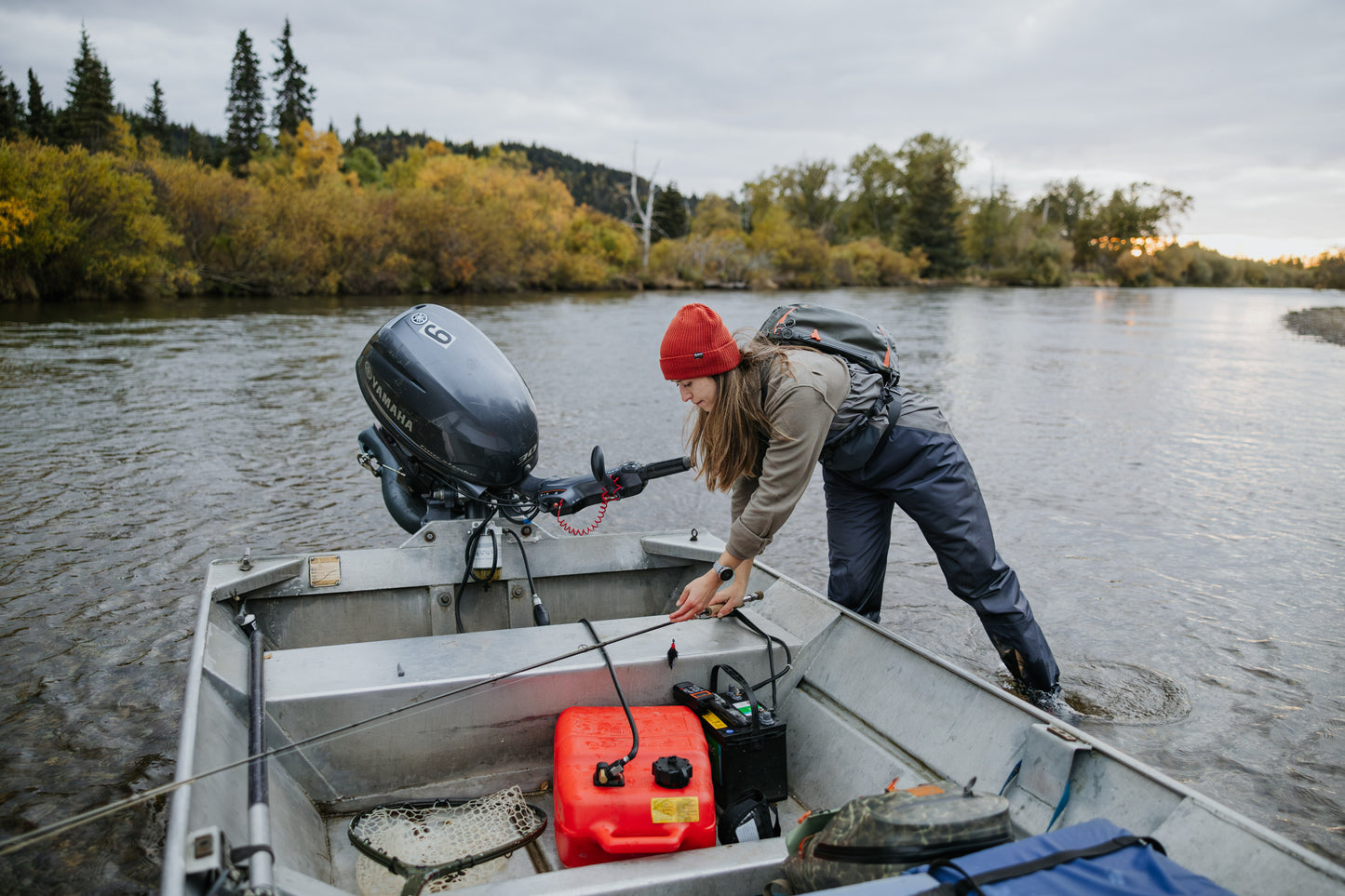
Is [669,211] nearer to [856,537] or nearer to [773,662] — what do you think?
[856,537]

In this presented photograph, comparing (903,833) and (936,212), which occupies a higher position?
(936,212)

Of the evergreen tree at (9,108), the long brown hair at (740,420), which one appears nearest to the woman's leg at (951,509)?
the long brown hair at (740,420)

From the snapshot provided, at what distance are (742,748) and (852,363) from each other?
1230mm

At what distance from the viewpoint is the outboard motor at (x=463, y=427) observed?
3258mm

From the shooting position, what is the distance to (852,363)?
280 cm

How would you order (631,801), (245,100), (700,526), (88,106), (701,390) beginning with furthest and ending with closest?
(245,100) < (88,106) < (700,526) < (701,390) < (631,801)

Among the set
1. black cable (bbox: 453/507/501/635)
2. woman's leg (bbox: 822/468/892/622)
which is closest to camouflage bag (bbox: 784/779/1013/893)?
woman's leg (bbox: 822/468/892/622)

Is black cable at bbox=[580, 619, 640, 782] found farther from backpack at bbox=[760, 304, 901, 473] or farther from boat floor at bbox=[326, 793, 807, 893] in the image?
backpack at bbox=[760, 304, 901, 473]

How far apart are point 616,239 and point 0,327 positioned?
34019mm

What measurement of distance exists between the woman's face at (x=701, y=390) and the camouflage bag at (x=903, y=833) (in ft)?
3.71

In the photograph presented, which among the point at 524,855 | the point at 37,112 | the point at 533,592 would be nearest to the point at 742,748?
the point at 524,855

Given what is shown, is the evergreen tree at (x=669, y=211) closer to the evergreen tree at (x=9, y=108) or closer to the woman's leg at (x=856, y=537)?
the evergreen tree at (x=9, y=108)

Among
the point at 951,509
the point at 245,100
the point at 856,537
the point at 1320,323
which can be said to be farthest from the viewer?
the point at 245,100

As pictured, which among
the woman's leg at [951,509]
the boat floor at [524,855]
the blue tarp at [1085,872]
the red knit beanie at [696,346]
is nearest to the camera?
the blue tarp at [1085,872]
